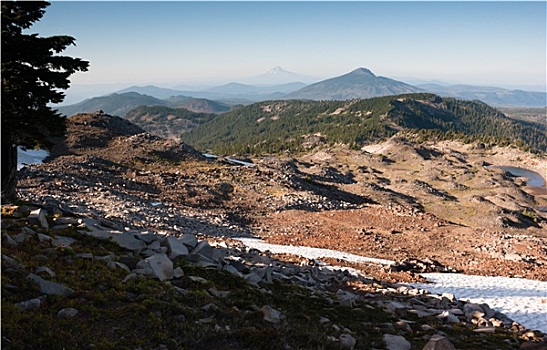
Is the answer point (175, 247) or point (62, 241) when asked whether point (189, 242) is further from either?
point (62, 241)

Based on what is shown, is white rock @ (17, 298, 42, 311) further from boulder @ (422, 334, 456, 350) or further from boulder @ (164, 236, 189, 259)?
boulder @ (422, 334, 456, 350)

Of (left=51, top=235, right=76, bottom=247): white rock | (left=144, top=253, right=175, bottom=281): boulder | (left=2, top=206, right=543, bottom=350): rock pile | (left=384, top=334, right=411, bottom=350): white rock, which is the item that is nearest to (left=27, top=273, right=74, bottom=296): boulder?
(left=2, top=206, right=543, bottom=350): rock pile

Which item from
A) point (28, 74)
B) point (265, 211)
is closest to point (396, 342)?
point (28, 74)

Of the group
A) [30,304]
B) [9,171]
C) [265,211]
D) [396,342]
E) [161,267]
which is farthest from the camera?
[265,211]

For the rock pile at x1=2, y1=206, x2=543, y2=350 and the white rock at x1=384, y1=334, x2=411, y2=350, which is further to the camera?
the rock pile at x1=2, y1=206, x2=543, y2=350

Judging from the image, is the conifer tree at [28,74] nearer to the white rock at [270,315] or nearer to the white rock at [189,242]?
the white rock at [189,242]

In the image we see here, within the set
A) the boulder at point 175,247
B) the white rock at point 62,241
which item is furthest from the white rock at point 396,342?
the white rock at point 62,241
